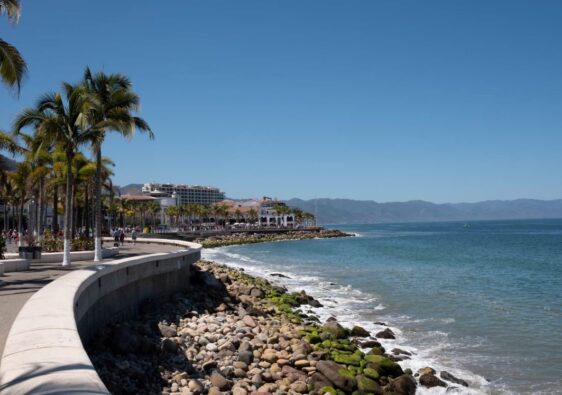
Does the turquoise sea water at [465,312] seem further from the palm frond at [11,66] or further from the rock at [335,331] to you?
the palm frond at [11,66]

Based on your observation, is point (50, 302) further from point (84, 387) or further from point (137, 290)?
point (137, 290)

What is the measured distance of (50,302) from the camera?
8.05m

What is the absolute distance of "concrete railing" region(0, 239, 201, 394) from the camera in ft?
14.7

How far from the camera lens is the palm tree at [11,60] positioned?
1198 centimetres

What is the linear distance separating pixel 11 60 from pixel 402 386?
11.9 metres

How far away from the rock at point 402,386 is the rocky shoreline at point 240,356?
24 mm

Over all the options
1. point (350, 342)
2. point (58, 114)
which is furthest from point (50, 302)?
point (58, 114)

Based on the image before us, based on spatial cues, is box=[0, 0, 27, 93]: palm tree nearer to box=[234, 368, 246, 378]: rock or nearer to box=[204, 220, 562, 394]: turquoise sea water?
box=[234, 368, 246, 378]: rock

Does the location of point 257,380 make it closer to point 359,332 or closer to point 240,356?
point 240,356

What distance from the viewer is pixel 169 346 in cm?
1273

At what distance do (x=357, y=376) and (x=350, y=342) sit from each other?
4236mm

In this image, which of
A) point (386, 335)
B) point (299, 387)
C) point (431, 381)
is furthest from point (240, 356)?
point (386, 335)

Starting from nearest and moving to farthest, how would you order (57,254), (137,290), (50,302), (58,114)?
(50,302)
(137,290)
(58,114)
(57,254)

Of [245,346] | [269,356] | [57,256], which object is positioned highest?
[57,256]
